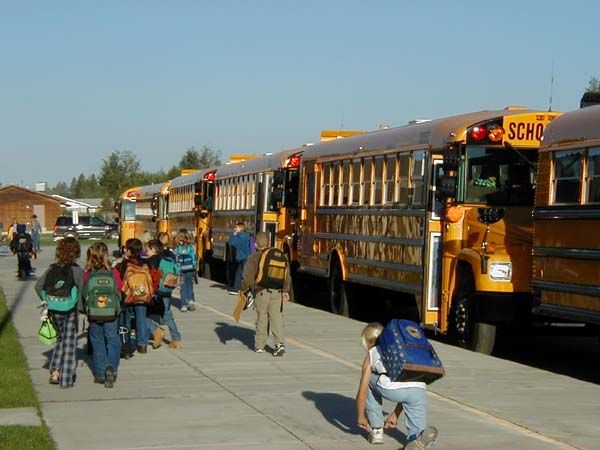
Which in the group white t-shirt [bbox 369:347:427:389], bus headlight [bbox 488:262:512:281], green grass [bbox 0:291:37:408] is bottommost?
green grass [bbox 0:291:37:408]

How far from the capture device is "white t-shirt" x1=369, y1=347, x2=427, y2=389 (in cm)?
843

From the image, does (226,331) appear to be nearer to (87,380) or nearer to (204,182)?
(87,380)

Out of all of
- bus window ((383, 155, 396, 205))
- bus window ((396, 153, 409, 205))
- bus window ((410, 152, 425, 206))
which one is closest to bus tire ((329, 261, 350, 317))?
bus window ((383, 155, 396, 205))

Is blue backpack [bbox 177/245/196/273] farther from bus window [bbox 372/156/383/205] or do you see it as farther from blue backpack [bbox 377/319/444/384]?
blue backpack [bbox 377/319/444/384]

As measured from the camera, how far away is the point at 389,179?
18.2 metres

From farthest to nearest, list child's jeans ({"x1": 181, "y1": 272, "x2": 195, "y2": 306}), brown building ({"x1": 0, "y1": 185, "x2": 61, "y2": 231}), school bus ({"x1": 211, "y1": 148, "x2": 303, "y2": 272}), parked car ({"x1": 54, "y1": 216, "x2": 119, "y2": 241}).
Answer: brown building ({"x1": 0, "y1": 185, "x2": 61, "y2": 231}), parked car ({"x1": 54, "y1": 216, "x2": 119, "y2": 241}), school bus ({"x1": 211, "y1": 148, "x2": 303, "y2": 272}), child's jeans ({"x1": 181, "y1": 272, "x2": 195, "y2": 306})

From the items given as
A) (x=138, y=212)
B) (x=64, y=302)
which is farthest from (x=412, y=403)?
(x=138, y=212)

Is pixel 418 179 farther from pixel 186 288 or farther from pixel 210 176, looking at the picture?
pixel 210 176

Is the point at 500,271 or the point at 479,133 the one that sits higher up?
the point at 479,133

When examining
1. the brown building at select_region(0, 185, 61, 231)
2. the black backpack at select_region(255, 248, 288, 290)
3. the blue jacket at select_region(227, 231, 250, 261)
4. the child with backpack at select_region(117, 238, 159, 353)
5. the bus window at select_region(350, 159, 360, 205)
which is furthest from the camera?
the brown building at select_region(0, 185, 61, 231)

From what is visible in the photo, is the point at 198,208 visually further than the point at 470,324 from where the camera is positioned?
Yes

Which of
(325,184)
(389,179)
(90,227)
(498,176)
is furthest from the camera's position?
(90,227)

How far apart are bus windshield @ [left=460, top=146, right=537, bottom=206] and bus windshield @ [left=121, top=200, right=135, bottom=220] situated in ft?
121

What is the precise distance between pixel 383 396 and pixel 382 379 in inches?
4.8
